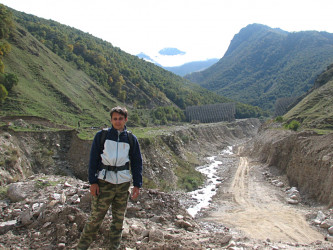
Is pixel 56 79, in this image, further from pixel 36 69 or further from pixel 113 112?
pixel 113 112

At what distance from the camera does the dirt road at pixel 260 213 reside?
1195 centimetres

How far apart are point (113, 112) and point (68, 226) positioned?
135 inches

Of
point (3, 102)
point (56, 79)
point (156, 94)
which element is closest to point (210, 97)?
point (156, 94)

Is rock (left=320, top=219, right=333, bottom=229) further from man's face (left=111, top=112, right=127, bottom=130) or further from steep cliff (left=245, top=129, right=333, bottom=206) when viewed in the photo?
man's face (left=111, top=112, right=127, bottom=130)

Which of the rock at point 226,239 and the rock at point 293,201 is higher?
the rock at point 226,239

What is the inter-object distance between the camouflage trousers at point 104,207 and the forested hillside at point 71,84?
79.4 feet

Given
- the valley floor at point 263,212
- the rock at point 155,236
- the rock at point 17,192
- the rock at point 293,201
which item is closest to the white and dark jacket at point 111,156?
the rock at point 155,236

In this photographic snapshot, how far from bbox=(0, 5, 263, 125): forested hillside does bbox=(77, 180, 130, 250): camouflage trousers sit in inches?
952

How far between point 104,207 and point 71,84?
52.9 meters

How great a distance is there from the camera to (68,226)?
6344mm

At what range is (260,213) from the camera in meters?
16.4

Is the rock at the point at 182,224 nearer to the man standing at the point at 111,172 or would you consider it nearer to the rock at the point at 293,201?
the man standing at the point at 111,172

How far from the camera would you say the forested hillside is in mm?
34869

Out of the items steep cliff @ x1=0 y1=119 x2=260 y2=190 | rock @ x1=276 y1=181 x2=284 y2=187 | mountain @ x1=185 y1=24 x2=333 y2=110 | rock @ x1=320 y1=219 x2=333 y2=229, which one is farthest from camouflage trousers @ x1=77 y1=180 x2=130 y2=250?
mountain @ x1=185 y1=24 x2=333 y2=110
